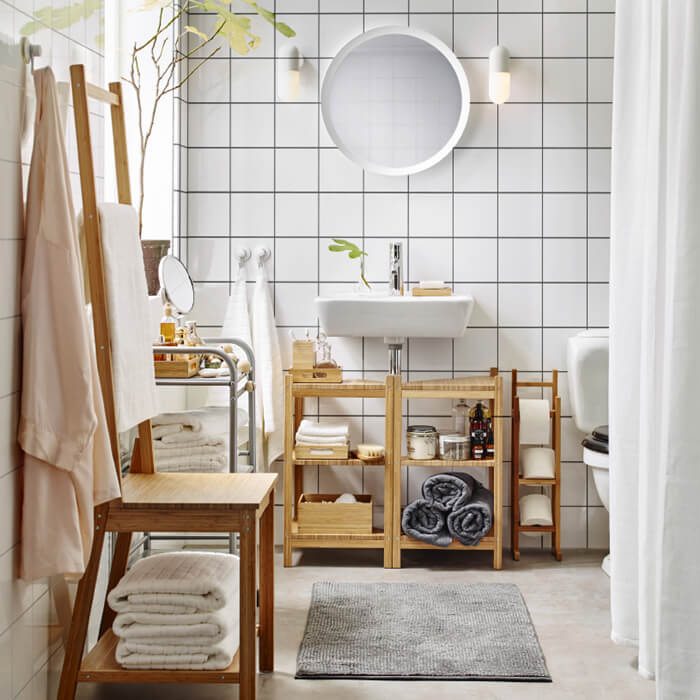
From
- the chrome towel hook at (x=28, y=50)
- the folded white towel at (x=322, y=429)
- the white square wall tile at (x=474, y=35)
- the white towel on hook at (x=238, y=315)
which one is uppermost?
the white square wall tile at (x=474, y=35)

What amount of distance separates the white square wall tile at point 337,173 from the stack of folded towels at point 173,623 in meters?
1.89

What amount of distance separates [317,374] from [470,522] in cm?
79

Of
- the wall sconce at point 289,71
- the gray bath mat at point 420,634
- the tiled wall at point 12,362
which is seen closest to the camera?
the tiled wall at point 12,362

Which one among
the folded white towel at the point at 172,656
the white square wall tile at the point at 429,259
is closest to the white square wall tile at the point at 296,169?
the white square wall tile at the point at 429,259

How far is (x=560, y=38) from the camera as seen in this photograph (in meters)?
3.34

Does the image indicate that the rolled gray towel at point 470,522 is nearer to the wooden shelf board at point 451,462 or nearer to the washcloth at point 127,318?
the wooden shelf board at point 451,462

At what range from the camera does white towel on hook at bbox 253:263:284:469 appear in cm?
331

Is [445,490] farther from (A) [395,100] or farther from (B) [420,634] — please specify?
(A) [395,100]

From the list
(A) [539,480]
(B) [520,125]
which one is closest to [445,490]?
(A) [539,480]

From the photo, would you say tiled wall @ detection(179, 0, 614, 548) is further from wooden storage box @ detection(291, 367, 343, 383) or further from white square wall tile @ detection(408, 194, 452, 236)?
wooden storage box @ detection(291, 367, 343, 383)

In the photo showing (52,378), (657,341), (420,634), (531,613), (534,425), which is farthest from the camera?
(534,425)

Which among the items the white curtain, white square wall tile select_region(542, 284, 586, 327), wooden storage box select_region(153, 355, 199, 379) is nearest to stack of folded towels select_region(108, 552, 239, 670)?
wooden storage box select_region(153, 355, 199, 379)

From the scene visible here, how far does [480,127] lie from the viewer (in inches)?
132

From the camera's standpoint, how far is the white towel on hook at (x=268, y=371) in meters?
3.31
